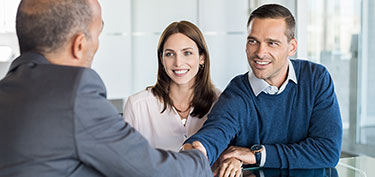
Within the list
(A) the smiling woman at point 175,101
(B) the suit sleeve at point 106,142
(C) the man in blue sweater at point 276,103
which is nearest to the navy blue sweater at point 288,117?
(C) the man in blue sweater at point 276,103

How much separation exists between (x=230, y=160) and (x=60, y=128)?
1.02 m

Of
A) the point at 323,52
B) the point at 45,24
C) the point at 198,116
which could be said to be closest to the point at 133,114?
the point at 198,116

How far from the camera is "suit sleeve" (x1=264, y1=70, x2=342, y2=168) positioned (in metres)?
1.94

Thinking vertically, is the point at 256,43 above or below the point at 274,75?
above

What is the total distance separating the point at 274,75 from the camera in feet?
6.95

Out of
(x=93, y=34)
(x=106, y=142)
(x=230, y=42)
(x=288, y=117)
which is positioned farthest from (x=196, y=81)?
(x=230, y=42)

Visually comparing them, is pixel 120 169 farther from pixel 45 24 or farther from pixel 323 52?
pixel 323 52

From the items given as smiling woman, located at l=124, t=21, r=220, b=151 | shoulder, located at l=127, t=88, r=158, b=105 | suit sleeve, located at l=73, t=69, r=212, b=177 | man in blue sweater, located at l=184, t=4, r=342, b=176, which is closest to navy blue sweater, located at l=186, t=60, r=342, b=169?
man in blue sweater, located at l=184, t=4, r=342, b=176

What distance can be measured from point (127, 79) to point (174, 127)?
178cm

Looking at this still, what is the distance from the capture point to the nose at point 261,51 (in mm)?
2047

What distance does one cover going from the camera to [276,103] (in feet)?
6.77

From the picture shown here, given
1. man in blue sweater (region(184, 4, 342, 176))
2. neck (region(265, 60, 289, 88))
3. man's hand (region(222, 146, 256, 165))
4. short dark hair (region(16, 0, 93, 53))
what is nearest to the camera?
short dark hair (region(16, 0, 93, 53))

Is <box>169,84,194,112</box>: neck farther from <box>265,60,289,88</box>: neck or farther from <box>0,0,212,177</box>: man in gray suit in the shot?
<box>0,0,212,177</box>: man in gray suit

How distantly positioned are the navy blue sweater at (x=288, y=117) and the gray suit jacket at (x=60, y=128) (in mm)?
952
